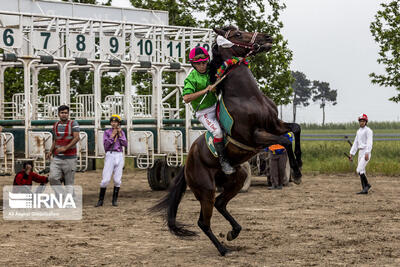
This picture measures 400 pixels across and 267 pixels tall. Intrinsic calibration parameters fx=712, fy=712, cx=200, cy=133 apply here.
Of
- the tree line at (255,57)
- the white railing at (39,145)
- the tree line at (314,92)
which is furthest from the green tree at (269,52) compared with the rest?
the tree line at (314,92)

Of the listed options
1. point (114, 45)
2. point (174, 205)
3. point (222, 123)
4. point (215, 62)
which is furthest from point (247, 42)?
point (114, 45)

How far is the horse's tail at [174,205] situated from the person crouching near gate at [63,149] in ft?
12.5

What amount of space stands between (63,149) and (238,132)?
17.0 ft

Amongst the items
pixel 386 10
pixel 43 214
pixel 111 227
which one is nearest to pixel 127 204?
pixel 43 214

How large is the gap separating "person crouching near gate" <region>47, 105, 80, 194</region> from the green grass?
11483mm

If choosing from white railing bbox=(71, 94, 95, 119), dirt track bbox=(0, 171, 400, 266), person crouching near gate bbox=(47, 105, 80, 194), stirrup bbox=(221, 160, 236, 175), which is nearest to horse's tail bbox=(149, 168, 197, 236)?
dirt track bbox=(0, 171, 400, 266)

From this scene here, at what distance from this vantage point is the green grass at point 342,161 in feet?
71.2

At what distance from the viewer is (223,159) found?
8.20m

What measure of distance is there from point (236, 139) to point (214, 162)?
1.48ft

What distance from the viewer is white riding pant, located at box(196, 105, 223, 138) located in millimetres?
8203

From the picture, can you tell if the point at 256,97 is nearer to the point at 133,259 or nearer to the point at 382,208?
the point at 133,259

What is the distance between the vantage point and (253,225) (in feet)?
35.8

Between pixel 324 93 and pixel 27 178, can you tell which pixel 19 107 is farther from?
pixel 324 93

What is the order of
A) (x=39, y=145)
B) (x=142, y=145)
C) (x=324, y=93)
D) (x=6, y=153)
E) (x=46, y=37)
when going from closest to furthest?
1. (x=6, y=153)
2. (x=39, y=145)
3. (x=46, y=37)
4. (x=142, y=145)
5. (x=324, y=93)
